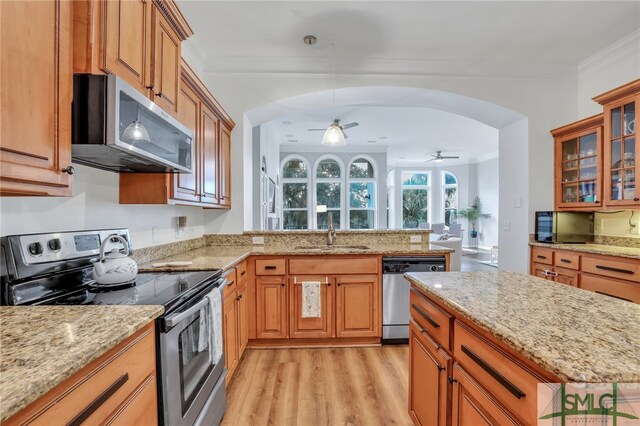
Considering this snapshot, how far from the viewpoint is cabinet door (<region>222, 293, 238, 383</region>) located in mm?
2064

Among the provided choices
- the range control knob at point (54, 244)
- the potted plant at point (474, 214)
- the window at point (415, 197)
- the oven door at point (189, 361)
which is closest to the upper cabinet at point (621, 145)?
the oven door at point (189, 361)

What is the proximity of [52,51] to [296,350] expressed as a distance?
2.63 metres

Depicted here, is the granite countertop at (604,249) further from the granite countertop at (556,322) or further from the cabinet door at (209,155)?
the cabinet door at (209,155)

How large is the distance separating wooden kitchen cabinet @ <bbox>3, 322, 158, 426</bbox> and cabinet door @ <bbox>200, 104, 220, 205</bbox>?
1.53 m

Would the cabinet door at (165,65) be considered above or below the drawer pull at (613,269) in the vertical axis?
above

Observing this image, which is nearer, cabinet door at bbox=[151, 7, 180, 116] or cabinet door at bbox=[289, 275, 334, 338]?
cabinet door at bbox=[151, 7, 180, 116]

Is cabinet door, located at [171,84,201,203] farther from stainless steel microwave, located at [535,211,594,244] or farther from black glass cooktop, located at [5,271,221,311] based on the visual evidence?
stainless steel microwave, located at [535,211,594,244]

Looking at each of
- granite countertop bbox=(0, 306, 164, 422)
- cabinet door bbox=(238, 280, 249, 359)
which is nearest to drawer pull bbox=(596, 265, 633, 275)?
cabinet door bbox=(238, 280, 249, 359)

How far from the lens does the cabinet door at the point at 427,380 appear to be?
4.14 ft

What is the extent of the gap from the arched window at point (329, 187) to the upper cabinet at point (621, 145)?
242 inches

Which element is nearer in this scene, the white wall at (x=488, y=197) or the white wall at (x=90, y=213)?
the white wall at (x=90, y=213)

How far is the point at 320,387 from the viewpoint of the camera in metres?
2.20

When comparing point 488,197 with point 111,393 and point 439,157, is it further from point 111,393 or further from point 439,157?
point 111,393

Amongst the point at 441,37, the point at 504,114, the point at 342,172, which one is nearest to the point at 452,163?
the point at 342,172
